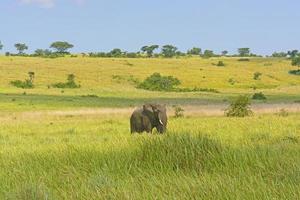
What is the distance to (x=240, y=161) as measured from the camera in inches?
281

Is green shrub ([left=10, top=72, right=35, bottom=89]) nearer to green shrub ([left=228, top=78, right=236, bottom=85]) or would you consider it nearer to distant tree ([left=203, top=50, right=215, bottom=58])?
green shrub ([left=228, top=78, right=236, bottom=85])

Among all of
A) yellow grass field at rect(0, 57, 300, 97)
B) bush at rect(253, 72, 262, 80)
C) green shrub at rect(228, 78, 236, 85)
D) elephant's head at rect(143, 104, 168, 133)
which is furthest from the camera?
bush at rect(253, 72, 262, 80)

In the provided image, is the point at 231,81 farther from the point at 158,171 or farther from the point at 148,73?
the point at 158,171

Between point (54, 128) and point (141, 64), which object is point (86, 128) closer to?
point (54, 128)

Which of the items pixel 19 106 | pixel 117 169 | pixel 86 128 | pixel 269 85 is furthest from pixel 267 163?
pixel 269 85

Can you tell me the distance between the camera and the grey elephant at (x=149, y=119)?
2164cm

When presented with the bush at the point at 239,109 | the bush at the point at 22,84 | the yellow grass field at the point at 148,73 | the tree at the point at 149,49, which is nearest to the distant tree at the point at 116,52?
the tree at the point at 149,49

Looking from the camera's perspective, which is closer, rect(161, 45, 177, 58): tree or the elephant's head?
the elephant's head

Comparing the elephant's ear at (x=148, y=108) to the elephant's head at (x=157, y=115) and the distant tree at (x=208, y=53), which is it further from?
the distant tree at (x=208, y=53)

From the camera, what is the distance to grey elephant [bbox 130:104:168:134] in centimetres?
2164

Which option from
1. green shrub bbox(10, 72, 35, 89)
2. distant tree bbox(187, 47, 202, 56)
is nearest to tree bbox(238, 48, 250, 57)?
distant tree bbox(187, 47, 202, 56)

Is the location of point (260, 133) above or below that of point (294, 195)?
below

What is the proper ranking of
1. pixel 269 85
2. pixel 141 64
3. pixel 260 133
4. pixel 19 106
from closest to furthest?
pixel 260 133
pixel 19 106
pixel 269 85
pixel 141 64

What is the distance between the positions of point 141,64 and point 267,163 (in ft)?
328
